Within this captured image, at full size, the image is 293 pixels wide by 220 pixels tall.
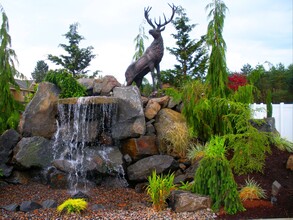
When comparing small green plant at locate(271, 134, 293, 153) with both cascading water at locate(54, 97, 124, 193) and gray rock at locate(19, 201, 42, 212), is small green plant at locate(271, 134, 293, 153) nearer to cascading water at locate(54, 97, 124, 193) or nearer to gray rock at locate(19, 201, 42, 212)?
cascading water at locate(54, 97, 124, 193)

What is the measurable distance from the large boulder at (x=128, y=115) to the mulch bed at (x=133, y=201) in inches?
62.4

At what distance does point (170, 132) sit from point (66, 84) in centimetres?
334

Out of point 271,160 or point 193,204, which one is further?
point 271,160

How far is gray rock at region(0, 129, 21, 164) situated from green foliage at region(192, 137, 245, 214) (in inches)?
199

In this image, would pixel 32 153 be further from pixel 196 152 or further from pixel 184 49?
pixel 184 49

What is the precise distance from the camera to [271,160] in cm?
752

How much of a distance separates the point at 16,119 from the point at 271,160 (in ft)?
24.3

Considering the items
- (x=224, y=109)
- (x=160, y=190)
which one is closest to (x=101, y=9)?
(x=224, y=109)

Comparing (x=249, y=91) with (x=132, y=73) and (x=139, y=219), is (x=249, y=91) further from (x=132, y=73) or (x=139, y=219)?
(x=139, y=219)

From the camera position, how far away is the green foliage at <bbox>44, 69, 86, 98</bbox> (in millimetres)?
9461

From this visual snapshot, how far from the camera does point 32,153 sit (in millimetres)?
8219

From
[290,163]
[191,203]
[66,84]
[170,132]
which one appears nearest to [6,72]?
[66,84]

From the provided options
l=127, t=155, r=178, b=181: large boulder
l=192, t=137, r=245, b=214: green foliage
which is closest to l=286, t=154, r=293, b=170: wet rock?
l=192, t=137, r=245, b=214: green foliage

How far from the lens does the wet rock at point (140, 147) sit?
8562mm
